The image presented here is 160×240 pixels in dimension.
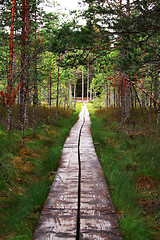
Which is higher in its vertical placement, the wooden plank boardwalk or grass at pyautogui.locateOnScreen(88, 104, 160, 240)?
the wooden plank boardwalk

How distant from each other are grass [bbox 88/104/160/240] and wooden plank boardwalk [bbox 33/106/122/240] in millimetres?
235

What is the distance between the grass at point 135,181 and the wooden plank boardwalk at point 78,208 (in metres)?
0.23

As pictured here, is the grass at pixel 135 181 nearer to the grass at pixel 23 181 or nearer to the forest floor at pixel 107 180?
the forest floor at pixel 107 180

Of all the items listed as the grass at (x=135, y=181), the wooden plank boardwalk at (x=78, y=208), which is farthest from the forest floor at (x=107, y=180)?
the wooden plank boardwalk at (x=78, y=208)

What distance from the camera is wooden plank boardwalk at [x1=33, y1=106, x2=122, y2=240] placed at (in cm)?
249

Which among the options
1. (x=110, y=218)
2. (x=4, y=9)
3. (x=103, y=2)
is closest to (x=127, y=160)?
(x=110, y=218)

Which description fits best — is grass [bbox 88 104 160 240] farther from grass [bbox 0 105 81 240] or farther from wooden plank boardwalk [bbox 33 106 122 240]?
grass [bbox 0 105 81 240]

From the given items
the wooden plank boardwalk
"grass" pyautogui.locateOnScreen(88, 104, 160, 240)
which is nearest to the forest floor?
"grass" pyautogui.locateOnScreen(88, 104, 160, 240)

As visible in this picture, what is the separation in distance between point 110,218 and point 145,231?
691 mm

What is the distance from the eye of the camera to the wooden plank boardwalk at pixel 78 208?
2.49 metres

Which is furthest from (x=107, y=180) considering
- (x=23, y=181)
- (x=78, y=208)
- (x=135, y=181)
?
(x=23, y=181)

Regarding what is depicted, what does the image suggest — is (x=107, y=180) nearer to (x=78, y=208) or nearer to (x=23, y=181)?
(x=78, y=208)

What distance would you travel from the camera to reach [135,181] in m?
5.13

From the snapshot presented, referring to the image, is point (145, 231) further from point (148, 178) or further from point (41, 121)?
point (41, 121)
